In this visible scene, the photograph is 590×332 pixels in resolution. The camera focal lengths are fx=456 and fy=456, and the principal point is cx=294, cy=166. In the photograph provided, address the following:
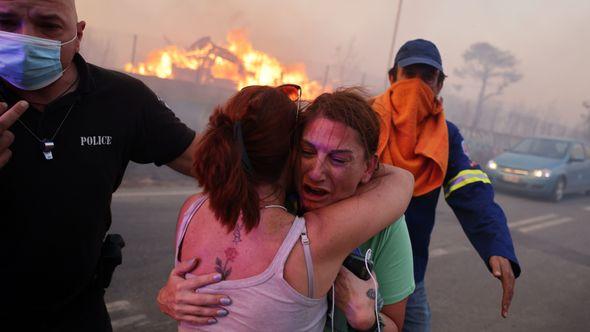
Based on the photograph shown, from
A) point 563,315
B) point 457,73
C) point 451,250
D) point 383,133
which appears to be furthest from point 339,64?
point 383,133

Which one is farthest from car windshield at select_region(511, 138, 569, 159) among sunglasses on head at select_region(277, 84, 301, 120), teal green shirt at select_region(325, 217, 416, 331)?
sunglasses on head at select_region(277, 84, 301, 120)

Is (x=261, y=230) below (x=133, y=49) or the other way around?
the other way around

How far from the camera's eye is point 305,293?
1315 millimetres

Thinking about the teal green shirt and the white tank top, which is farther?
the teal green shirt

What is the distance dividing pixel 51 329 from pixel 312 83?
1878 cm

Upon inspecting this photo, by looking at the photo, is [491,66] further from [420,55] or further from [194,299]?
[194,299]

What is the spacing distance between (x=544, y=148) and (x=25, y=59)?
12611 mm

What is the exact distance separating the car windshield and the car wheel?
71cm

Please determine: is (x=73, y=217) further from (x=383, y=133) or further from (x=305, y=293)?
(x=383, y=133)

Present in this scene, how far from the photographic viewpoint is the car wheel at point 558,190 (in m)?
11.0

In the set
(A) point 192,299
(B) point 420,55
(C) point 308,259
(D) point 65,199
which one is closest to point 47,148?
(D) point 65,199

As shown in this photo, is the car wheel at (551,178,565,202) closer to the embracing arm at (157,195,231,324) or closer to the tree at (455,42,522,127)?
the embracing arm at (157,195,231,324)

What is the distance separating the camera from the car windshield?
1156 centimetres

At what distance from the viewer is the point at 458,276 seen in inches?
209
